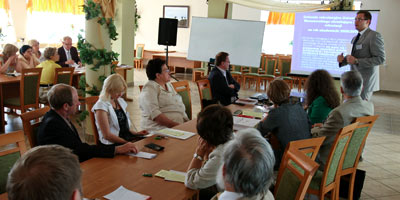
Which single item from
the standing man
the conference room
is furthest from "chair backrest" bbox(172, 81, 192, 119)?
the standing man

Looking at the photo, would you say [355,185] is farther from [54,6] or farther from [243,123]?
[54,6]

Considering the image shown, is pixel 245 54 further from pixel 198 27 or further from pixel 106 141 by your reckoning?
Result: pixel 106 141

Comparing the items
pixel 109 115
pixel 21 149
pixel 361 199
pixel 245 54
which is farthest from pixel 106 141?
pixel 245 54

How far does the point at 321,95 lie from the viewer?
134 inches

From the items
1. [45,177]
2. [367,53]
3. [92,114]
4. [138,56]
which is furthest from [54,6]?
[45,177]

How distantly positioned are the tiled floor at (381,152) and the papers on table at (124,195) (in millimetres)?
2651

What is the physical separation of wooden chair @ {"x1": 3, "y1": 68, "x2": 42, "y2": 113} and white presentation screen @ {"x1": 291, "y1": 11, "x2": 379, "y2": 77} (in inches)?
184

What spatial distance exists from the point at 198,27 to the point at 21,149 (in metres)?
5.89

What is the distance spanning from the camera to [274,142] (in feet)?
9.86

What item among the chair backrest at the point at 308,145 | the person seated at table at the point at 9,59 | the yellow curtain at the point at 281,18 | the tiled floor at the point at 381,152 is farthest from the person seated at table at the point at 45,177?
the yellow curtain at the point at 281,18

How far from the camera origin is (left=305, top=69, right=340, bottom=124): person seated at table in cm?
336

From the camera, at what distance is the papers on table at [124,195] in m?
1.64

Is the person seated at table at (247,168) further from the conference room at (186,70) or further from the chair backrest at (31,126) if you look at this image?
the chair backrest at (31,126)

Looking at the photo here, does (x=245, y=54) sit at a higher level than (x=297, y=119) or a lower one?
higher
